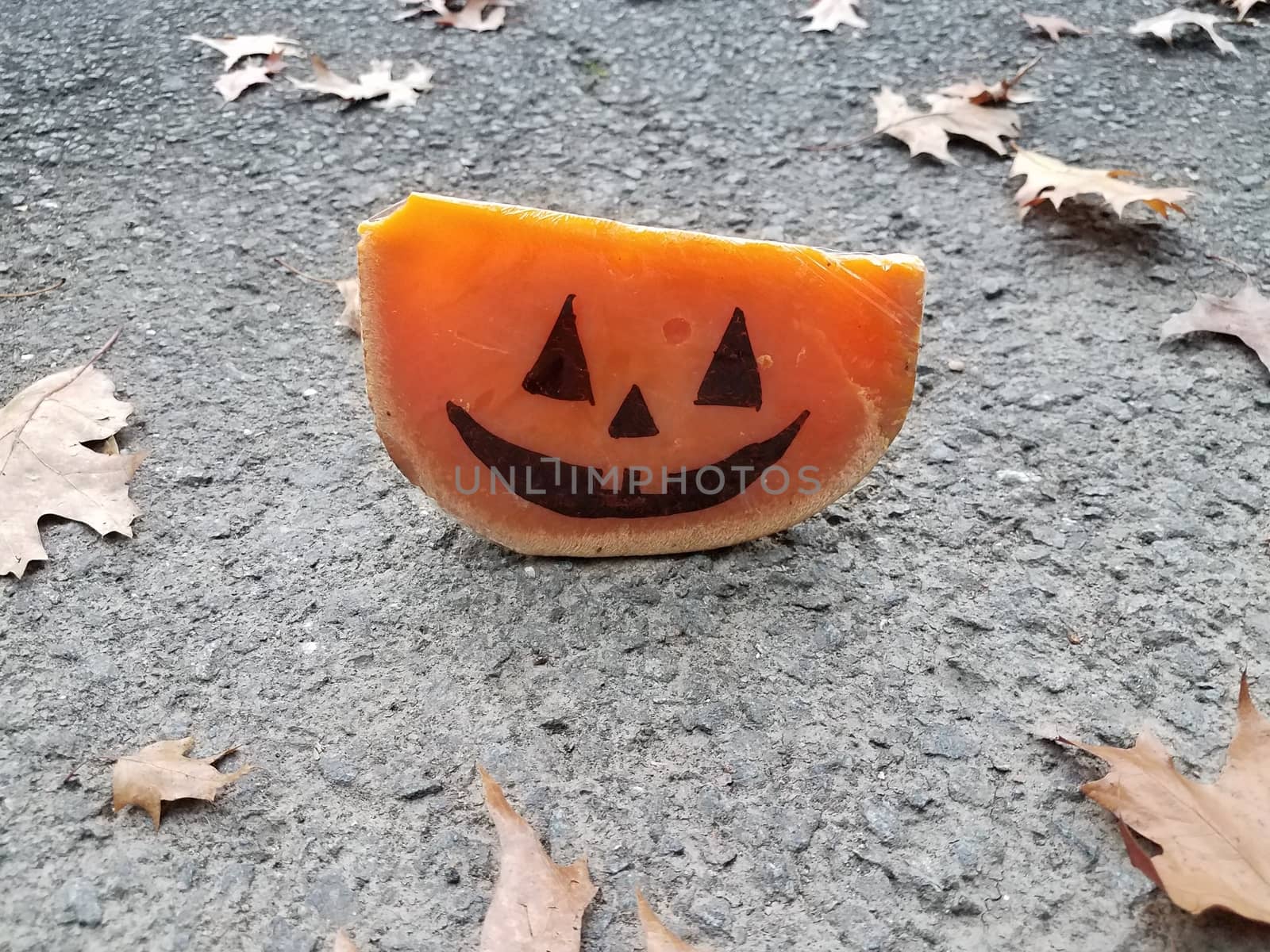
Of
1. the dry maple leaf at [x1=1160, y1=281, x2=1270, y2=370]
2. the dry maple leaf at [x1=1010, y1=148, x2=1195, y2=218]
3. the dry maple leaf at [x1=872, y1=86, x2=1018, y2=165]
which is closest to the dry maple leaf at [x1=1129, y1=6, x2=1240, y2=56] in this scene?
the dry maple leaf at [x1=872, y1=86, x2=1018, y2=165]

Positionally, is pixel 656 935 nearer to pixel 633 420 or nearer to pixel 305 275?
pixel 633 420

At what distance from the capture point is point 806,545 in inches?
62.9

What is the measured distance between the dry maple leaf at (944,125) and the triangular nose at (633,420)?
4.58 feet

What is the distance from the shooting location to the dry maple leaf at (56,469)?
155cm

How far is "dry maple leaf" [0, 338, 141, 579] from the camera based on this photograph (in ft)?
5.08

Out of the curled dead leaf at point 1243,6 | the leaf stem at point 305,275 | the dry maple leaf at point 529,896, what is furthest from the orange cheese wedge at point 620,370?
the curled dead leaf at point 1243,6

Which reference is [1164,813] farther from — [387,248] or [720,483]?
[387,248]

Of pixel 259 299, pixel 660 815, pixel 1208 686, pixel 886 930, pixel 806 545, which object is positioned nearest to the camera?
pixel 886 930

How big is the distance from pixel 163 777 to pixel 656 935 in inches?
25.9

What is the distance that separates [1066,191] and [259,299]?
1762 mm

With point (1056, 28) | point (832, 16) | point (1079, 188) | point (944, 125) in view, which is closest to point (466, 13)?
point (832, 16)

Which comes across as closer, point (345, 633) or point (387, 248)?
point (387, 248)

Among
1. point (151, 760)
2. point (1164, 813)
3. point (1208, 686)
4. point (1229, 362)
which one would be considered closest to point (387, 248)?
point (151, 760)

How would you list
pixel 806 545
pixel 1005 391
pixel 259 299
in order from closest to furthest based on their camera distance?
pixel 806 545
pixel 1005 391
pixel 259 299
